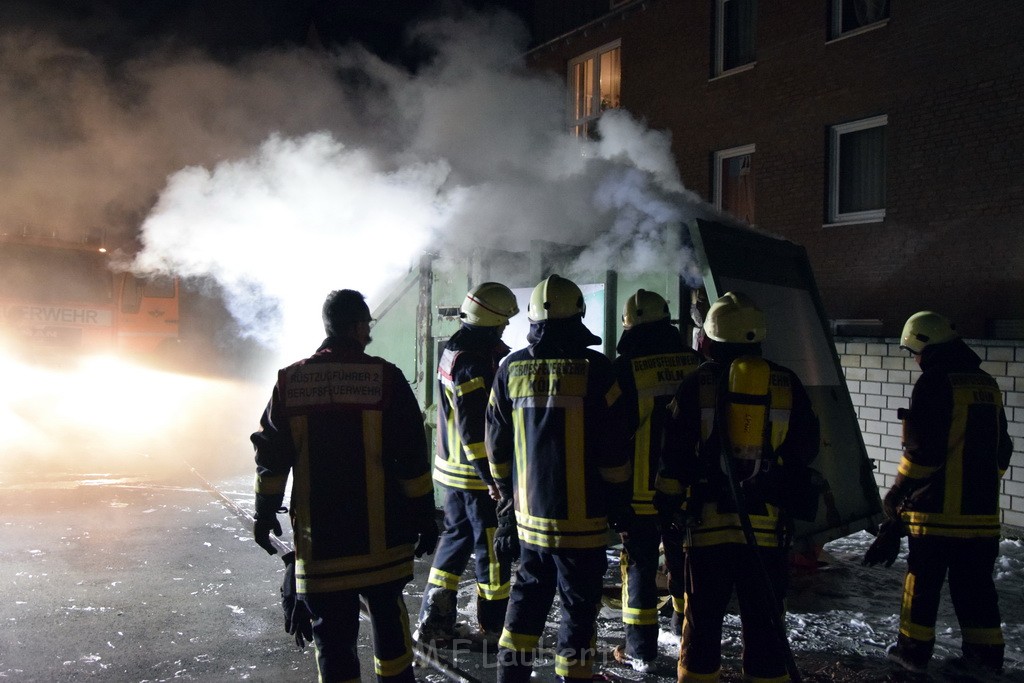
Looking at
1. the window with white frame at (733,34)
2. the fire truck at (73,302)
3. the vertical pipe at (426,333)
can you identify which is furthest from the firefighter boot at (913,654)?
the fire truck at (73,302)

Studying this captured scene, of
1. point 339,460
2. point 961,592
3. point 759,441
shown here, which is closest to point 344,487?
point 339,460

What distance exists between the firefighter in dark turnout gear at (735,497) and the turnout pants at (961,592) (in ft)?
3.41

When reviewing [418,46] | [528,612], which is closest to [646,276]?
[528,612]

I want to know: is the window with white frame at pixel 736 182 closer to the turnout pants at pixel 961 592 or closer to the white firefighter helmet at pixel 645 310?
the white firefighter helmet at pixel 645 310

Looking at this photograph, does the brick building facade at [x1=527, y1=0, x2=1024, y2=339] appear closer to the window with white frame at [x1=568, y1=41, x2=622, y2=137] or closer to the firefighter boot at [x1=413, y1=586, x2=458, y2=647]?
the window with white frame at [x1=568, y1=41, x2=622, y2=137]

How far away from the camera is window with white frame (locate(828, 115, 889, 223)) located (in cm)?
953

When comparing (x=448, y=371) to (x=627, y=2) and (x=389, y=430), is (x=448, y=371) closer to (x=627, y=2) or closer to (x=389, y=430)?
(x=389, y=430)

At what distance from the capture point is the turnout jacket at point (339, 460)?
2.90 meters

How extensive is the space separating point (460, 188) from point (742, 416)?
4.21m

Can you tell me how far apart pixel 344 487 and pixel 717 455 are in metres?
1.49

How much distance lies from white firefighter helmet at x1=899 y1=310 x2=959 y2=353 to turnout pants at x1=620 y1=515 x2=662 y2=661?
162cm

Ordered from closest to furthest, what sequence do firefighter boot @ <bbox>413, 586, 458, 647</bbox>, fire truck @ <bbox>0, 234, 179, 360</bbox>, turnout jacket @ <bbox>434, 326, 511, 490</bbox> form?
turnout jacket @ <bbox>434, 326, 511, 490</bbox> < firefighter boot @ <bbox>413, 586, 458, 647</bbox> < fire truck @ <bbox>0, 234, 179, 360</bbox>

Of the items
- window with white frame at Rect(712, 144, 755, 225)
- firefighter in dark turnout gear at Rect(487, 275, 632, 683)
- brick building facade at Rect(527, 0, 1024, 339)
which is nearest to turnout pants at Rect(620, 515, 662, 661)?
firefighter in dark turnout gear at Rect(487, 275, 632, 683)

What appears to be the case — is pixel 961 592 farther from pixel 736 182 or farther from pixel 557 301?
pixel 736 182
